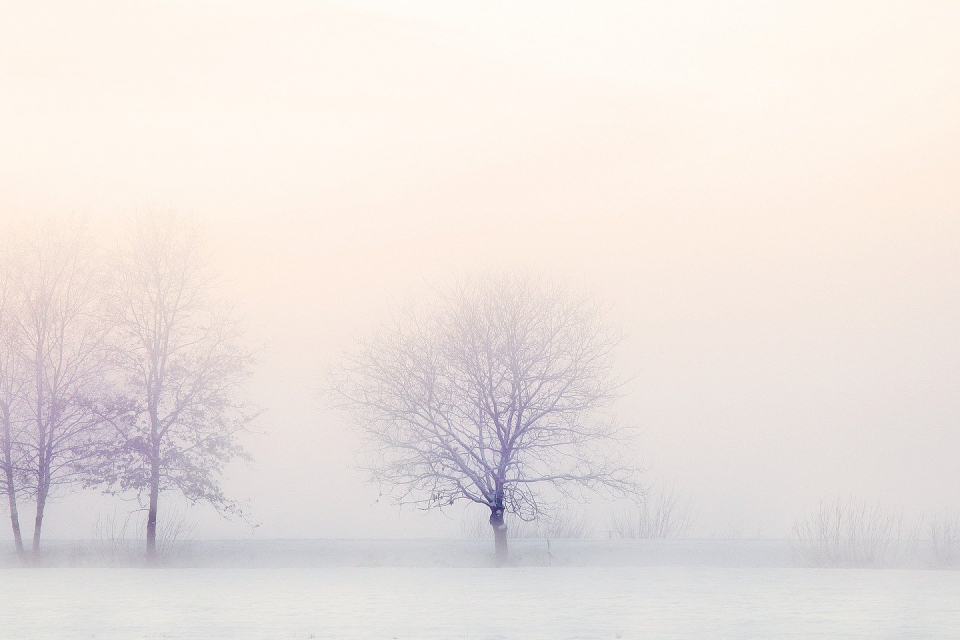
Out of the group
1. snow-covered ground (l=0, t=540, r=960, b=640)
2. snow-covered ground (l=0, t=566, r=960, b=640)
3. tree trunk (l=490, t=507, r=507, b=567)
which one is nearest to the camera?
snow-covered ground (l=0, t=566, r=960, b=640)

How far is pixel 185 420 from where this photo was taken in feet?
106

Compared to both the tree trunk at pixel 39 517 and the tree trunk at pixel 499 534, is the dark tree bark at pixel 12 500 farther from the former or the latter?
the tree trunk at pixel 499 534

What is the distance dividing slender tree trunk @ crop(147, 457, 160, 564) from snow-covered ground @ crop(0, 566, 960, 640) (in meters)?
4.11

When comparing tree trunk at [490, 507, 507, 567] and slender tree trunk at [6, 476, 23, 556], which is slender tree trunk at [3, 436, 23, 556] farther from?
tree trunk at [490, 507, 507, 567]

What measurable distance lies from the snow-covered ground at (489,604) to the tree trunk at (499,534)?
3.24 metres

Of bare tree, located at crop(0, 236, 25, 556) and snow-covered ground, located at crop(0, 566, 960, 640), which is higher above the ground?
bare tree, located at crop(0, 236, 25, 556)

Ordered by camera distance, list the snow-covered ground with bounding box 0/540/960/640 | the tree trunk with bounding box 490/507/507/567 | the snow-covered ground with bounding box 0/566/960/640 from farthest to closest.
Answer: the tree trunk with bounding box 490/507/507/567
the snow-covered ground with bounding box 0/540/960/640
the snow-covered ground with bounding box 0/566/960/640

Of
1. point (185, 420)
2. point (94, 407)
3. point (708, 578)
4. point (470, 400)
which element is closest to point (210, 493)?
point (185, 420)

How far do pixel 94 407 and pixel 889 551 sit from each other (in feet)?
79.7

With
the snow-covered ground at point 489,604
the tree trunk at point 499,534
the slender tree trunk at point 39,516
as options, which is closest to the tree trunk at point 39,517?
the slender tree trunk at point 39,516

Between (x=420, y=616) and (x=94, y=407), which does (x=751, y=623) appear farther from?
(x=94, y=407)

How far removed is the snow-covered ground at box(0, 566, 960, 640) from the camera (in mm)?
14195

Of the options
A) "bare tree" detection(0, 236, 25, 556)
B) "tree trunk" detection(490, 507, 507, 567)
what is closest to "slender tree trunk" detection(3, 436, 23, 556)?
"bare tree" detection(0, 236, 25, 556)

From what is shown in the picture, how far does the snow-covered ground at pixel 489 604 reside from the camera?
46.6 ft
